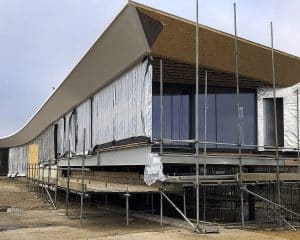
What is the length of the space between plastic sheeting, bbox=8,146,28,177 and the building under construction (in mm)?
31278

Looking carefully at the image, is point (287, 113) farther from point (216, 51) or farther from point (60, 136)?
point (60, 136)

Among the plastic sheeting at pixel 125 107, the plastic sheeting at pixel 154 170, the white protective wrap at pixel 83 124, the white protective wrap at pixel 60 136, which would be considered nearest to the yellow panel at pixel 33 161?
the white protective wrap at pixel 60 136

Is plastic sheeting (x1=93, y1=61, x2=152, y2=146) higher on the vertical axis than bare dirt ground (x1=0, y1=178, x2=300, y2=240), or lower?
higher

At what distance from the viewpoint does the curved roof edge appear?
14.8 m

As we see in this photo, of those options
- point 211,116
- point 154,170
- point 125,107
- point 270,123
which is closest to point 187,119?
point 211,116

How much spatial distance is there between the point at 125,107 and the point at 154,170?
400cm

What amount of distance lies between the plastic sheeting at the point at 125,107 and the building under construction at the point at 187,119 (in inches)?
1.4

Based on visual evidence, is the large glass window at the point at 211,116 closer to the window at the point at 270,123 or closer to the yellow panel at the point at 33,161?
the window at the point at 270,123

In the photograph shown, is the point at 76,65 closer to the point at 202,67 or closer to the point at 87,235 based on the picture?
the point at 202,67

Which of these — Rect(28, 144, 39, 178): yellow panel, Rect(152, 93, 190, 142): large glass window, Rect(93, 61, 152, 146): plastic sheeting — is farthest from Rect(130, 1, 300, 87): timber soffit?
Rect(28, 144, 39, 178): yellow panel

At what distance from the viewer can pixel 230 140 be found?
18.8 m

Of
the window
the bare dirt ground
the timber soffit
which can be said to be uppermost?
the timber soffit

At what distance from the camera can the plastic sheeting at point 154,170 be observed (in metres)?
13.9

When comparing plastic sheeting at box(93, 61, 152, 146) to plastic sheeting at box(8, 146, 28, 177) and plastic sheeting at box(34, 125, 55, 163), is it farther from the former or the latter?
plastic sheeting at box(8, 146, 28, 177)
